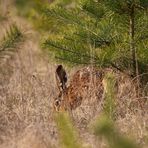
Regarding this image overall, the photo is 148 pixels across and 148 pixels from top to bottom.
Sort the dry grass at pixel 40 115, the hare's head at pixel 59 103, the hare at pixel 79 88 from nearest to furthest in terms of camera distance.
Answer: the dry grass at pixel 40 115 < the hare's head at pixel 59 103 < the hare at pixel 79 88

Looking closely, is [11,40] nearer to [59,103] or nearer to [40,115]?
[40,115]

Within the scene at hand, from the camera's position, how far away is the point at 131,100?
4.13 meters

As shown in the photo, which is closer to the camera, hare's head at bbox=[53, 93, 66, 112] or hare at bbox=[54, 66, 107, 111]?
hare's head at bbox=[53, 93, 66, 112]

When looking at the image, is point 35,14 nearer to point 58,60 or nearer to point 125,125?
point 58,60

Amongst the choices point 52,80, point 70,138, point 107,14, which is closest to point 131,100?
point 107,14

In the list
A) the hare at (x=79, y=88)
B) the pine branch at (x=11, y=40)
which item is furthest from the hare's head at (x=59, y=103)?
A: the pine branch at (x=11, y=40)

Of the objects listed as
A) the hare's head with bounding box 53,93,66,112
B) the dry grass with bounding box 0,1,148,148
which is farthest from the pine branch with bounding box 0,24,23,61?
the hare's head with bounding box 53,93,66,112

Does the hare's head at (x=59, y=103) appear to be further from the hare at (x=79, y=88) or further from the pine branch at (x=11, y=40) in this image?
the pine branch at (x=11, y=40)

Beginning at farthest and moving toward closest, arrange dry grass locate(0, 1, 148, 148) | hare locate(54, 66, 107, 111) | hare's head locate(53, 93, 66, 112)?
hare locate(54, 66, 107, 111) → hare's head locate(53, 93, 66, 112) → dry grass locate(0, 1, 148, 148)

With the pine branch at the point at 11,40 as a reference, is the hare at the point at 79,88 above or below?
below

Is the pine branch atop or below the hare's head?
atop

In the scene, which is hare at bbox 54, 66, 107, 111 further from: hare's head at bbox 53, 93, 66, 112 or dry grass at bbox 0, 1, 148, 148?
dry grass at bbox 0, 1, 148, 148

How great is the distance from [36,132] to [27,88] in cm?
150

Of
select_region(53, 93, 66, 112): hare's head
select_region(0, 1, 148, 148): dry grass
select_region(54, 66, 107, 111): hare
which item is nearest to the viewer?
select_region(0, 1, 148, 148): dry grass
